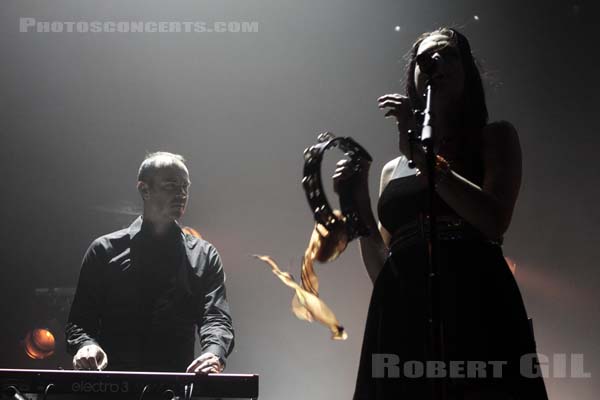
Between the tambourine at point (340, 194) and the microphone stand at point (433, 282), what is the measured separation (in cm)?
39

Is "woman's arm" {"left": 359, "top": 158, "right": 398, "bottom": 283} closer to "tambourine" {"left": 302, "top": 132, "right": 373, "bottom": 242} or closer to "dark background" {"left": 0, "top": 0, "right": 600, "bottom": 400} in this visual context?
"tambourine" {"left": 302, "top": 132, "right": 373, "bottom": 242}

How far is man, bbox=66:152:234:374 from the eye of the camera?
2.71 meters

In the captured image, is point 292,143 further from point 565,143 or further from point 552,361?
point 552,361

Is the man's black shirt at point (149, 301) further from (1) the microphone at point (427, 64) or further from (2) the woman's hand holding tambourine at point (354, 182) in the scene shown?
(1) the microphone at point (427, 64)

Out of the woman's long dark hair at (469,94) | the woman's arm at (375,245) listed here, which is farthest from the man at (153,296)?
the woman's long dark hair at (469,94)

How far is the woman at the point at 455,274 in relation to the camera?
1385 mm

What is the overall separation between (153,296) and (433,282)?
73.2 inches

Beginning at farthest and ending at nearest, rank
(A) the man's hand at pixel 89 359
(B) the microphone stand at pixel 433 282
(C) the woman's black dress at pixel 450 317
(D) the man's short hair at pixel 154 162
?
(D) the man's short hair at pixel 154 162 → (A) the man's hand at pixel 89 359 → (C) the woman's black dress at pixel 450 317 → (B) the microphone stand at pixel 433 282

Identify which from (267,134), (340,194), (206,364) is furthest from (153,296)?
(340,194)

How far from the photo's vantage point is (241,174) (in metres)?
3.39

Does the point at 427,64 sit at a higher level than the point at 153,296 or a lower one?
higher

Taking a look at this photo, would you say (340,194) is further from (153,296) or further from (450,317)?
(153,296)

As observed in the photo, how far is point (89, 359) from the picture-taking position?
2340mm

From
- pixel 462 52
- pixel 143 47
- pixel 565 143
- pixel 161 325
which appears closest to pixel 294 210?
pixel 161 325
